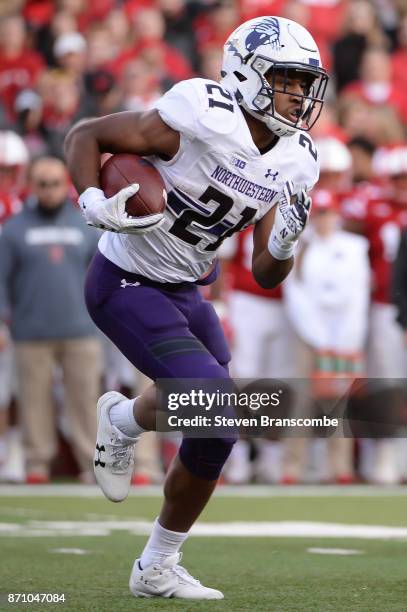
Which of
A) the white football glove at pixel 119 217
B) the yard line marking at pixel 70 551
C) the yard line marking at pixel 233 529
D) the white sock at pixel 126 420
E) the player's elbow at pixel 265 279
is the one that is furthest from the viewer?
the yard line marking at pixel 233 529

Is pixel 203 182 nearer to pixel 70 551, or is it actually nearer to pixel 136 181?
pixel 136 181

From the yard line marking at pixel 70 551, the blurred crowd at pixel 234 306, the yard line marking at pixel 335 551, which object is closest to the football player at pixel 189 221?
the yard line marking at pixel 70 551

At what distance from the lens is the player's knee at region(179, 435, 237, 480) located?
14.1ft

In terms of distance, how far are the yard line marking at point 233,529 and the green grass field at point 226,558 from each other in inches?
0.6

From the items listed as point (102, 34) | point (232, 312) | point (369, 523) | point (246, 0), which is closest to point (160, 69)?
point (102, 34)

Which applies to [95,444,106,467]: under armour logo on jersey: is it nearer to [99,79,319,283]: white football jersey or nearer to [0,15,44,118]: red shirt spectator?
[99,79,319,283]: white football jersey

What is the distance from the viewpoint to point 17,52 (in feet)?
36.1

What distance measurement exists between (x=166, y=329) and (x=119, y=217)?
415mm

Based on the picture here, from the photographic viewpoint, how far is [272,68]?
4.60 m

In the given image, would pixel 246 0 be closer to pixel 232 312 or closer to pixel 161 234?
pixel 232 312

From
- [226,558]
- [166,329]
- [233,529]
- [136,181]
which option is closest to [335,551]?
[226,558]

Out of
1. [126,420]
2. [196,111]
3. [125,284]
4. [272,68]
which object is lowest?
[126,420]

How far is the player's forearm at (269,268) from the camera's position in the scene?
4666mm

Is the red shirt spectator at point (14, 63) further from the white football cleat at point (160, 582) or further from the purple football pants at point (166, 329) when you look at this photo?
the white football cleat at point (160, 582)
